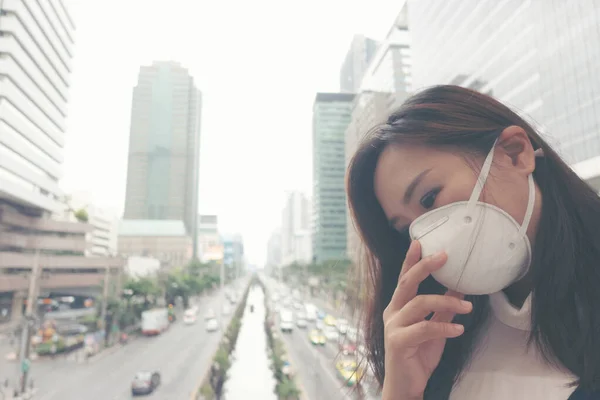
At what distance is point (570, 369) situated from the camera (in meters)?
0.29

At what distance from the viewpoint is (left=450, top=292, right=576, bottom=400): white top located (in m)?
0.29

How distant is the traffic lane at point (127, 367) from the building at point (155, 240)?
170 centimetres

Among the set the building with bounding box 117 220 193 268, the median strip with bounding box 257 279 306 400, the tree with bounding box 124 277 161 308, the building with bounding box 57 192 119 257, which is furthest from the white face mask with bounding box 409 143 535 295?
the building with bounding box 57 192 119 257

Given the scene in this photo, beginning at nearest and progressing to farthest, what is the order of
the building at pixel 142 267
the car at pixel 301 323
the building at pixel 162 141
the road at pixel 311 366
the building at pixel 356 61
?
the road at pixel 311 366 < the building at pixel 162 141 < the building at pixel 142 267 < the car at pixel 301 323 < the building at pixel 356 61

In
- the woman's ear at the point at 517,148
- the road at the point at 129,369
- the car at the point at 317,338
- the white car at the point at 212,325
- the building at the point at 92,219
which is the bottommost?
the car at the point at 317,338

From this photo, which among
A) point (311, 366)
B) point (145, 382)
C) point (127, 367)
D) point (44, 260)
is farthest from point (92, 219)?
point (311, 366)

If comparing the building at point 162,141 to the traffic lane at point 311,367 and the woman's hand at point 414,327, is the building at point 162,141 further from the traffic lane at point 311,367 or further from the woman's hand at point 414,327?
the woman's hand at point 414,327

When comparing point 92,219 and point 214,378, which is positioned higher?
point 92,219

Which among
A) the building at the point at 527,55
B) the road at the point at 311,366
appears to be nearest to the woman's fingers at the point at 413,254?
the building at the point at 527,55

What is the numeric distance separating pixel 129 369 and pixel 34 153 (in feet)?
8.47

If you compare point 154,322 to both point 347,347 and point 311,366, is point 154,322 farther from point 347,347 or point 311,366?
point 347,347

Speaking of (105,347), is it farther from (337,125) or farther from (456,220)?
(456,220)

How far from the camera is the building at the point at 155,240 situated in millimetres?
5105

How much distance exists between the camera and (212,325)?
14.0ft
